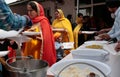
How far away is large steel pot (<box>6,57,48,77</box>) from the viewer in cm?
82

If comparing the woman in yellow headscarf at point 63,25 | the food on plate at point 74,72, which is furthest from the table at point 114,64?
the woman in yellow headscarf at point 63,25

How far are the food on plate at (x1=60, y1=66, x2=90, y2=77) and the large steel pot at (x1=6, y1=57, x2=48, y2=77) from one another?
107 millimetres

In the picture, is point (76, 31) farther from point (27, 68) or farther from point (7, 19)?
point (27, 68)

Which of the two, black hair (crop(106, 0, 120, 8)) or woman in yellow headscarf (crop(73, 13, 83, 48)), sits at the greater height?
black hair (crop(106, 0, 120, 8))

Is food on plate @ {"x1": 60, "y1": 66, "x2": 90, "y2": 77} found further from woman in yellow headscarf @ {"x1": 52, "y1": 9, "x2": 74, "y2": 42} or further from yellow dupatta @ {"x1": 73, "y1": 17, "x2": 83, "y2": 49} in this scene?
yellow dupatta @ {"x1": 73, "y1": 17, "x2": 83, "y2": 49}

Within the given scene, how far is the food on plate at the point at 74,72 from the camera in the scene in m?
0.99

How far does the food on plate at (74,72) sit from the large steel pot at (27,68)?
0.11 meters

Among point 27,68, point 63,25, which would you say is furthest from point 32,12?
point 63,25

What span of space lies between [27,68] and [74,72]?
25 centimetres

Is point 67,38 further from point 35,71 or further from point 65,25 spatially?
point 35,71

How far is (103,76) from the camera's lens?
926 millimetres

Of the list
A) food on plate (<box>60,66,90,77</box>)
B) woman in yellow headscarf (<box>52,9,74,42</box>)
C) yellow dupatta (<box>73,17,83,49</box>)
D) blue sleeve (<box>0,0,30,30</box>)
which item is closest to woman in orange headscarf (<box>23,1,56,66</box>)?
blue sleeve (<box>0,0,30,30</box>)

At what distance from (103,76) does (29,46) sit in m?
1.66

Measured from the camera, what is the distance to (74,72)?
1035 mm
